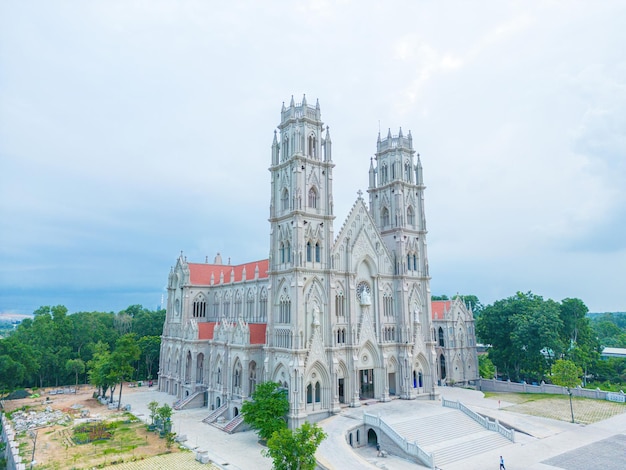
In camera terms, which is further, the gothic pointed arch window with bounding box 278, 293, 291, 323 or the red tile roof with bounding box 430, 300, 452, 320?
the red tile roof with bounding box 430, 300, 452, 320

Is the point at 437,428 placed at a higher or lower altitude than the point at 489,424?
lower

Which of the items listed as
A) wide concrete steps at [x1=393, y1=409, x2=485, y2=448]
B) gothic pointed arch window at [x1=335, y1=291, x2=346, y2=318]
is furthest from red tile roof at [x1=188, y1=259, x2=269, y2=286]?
wide concrete steps at [x1=393, y1=409, x2=485, y2=448]

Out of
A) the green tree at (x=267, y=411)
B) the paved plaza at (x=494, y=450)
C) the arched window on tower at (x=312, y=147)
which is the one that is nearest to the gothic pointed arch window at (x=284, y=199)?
the arched window on tower at (x=312, y=147)

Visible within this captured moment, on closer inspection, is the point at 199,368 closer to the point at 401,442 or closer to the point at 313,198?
the point at 313,198

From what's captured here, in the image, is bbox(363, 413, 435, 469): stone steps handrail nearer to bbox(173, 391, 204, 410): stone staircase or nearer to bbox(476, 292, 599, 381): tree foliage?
bbox(173, 391, 204, 410): stone staircase

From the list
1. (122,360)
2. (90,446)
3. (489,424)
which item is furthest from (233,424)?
(489,424)

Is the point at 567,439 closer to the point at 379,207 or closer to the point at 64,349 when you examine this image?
the point at 379,207

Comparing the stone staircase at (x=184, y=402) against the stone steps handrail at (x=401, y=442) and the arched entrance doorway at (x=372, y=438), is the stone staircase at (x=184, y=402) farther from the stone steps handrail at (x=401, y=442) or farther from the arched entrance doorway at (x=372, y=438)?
the arched entrance doorway at (x=372, y=438)

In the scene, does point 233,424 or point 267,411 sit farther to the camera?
point 233,424
